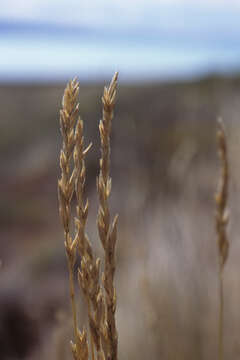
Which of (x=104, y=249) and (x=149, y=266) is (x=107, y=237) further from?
(x=149, y=266)

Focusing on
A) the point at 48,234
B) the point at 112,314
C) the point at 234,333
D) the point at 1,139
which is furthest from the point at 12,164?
the point at 112,314

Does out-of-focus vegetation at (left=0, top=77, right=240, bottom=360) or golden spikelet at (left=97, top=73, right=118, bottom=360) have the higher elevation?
golden spikelet at (left=97, top=73, right=118, bottom=360)

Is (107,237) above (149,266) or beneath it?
above

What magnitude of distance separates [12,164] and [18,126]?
366cm

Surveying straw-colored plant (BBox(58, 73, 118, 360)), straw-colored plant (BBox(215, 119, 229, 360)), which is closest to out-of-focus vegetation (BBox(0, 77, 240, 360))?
straw-colored plant (BBox(215, 119, 229, 360))

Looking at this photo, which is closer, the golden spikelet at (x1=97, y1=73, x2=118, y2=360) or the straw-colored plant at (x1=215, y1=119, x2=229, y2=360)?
the golden spikelet at (x1=97, y1=73, x2=118, y2=360)

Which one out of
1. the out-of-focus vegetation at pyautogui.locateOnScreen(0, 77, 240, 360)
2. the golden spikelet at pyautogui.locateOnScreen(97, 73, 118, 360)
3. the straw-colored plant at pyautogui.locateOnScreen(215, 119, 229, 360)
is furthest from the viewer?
the out-of-focus vegetation at pyautogui.locateOnScreen(0, 77, 240, 360)

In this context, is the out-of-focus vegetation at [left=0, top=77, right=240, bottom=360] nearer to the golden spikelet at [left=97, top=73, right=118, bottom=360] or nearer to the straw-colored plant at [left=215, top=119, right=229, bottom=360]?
the straw-colored plant at [left=215, top=119, right=229, bottom=360]

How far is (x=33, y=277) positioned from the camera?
4.69m

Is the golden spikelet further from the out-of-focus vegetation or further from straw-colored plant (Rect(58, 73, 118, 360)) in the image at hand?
the out-of-focus vegetation

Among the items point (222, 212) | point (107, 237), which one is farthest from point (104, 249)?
point (222, 212)

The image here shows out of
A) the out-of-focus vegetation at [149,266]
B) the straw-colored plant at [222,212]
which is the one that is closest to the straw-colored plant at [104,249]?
the straw-colored plant at [222,212]

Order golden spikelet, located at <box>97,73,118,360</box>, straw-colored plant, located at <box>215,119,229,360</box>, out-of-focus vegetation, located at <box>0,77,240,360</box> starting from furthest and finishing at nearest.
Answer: out-of-focus vegetation, located at <box>0,77,240,360</box> → straw-colored plant, located at <box>215,119,229,360</box> → golden spikelet, located at <box>97,73,118,360</box>

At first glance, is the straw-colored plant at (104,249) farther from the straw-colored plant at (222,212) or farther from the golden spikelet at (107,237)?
the straw-colored plant at (222,212)
